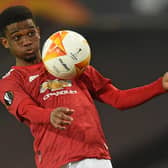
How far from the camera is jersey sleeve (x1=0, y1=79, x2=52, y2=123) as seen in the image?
3.62m

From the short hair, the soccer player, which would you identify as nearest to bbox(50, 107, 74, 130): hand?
the soccer player

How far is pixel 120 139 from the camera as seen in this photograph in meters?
6.94

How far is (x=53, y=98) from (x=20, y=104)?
19cm

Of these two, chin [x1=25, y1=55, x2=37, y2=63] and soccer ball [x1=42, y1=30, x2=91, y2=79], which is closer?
soccer ball [x1=42, y1=30, x2=91, y2=79]

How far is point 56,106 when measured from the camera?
3795 millimetres

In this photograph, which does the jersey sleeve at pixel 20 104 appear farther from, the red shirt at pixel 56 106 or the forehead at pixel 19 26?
the forehead at pixel 19 26

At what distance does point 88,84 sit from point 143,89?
0.30 metres

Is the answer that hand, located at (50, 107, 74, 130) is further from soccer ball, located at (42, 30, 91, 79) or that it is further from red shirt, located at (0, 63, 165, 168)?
soccer ball, located at (42, 30, 91, 79)

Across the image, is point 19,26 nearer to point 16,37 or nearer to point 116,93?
point 16,37

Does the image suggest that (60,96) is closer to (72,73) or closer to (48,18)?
(72,73)

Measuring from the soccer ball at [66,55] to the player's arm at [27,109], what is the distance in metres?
0.19

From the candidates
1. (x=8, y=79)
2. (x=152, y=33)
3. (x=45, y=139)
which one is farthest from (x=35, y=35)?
(x=152, y=33)

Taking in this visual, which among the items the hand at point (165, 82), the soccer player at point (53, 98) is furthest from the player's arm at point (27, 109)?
the hand at point (165, 82)

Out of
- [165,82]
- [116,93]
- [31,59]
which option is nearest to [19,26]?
[31,59]
